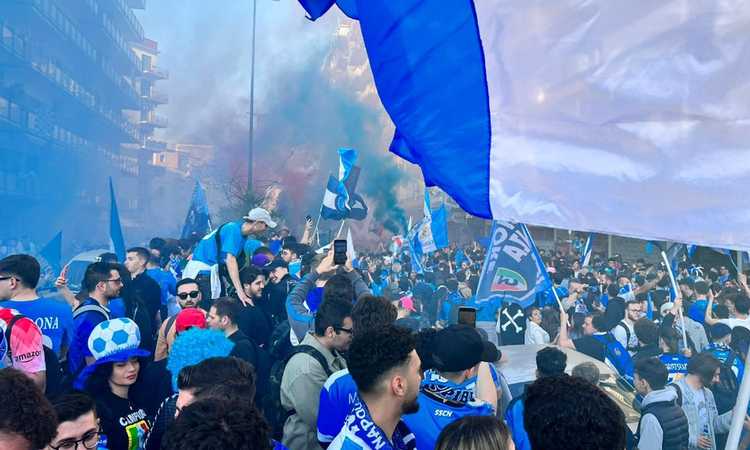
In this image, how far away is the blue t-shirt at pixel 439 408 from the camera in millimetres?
2629

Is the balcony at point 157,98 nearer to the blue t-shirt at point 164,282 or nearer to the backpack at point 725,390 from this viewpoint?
the blue t-shirt at point 164,282

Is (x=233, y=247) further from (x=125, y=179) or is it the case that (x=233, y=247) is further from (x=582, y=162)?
(x=125, y=179)

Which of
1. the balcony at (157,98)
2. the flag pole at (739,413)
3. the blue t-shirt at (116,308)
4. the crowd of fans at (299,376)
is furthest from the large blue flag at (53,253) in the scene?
the balcony at (157,98)

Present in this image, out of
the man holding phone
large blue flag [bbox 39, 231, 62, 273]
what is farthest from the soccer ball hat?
large blue flag [bbox 39, 231, 62, 273]

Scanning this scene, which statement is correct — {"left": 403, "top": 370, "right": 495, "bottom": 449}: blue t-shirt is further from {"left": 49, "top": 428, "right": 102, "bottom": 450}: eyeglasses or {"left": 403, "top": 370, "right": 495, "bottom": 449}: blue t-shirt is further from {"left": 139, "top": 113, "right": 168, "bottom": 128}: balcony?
{"left": 139, "top": 113, "right": 168, "bottom": 128}: balcony

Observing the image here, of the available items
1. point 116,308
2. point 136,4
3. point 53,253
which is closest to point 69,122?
point 136,4

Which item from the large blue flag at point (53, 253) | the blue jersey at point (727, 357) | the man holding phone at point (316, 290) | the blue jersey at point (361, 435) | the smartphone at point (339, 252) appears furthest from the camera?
the large blue flag at point (53, 253)

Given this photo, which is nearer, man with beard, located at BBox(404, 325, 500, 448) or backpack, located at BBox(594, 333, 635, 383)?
man with beard, located at BBox(404, 325, 500, 448)

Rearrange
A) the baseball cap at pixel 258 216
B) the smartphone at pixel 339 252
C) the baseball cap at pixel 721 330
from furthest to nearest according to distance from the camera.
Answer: the baseball cap at pixel 258 216
the baseball cap at pixel 721 330
the smartphone at pixel 339 252

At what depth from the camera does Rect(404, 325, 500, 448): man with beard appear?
264 cm

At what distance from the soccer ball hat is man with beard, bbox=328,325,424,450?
1311 millimetres

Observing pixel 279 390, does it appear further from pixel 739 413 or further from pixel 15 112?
pixel 15 112

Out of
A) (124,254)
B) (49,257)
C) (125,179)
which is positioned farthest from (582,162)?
(125,179)

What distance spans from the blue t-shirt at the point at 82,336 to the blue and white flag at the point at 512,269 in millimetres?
3514
